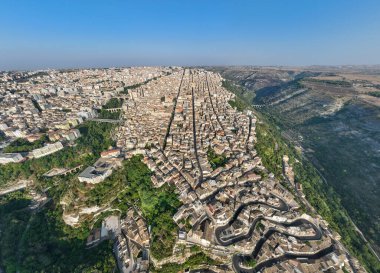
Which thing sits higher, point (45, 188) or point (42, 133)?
point (42, 133)

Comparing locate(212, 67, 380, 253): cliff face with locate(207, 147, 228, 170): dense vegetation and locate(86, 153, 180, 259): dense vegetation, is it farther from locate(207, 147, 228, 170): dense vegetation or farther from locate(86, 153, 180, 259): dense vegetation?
locate(86, 153, 180, 259): dense vegetation

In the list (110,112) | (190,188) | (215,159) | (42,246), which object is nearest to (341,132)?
(215,159)

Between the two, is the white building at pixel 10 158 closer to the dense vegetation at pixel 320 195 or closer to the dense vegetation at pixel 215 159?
the dense vegetation at pixel 215 159

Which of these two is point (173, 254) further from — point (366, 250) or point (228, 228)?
point (366, 250)

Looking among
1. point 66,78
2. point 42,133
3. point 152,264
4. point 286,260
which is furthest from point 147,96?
point 286,260

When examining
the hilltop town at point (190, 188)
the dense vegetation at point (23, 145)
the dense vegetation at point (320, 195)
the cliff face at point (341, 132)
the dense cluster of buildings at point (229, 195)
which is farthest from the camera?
the dense vegetation at point (23, 145)

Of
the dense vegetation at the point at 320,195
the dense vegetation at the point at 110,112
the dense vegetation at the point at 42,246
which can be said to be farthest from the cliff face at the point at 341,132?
the dense vegetation at the point at 110,112
